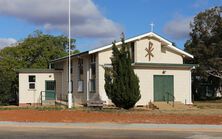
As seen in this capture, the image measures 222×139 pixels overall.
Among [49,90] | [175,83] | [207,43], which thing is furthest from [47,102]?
[207,43]

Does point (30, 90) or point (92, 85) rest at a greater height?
point (92, 85)

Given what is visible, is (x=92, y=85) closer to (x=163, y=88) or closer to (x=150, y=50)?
(x=150, y=50)

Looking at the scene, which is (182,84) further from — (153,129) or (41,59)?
(41,59)

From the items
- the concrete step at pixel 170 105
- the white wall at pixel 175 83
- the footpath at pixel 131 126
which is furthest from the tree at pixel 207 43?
the footpath at pixel 131 126

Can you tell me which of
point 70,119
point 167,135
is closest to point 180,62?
point 70,119

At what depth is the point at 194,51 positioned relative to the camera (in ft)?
183

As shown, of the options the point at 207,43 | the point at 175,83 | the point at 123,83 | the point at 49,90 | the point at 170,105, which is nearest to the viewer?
the point at 123,83

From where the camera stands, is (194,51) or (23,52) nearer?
(194,51)

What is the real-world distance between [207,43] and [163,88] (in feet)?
63.4

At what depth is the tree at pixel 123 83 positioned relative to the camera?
1241 inches

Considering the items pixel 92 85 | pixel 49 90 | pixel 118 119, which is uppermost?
pixel 92 85

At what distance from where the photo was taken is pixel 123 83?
1246 inches

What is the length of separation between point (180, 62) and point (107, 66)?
8.07m

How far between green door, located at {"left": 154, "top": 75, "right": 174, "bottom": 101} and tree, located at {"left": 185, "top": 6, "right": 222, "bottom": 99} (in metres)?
14.5
